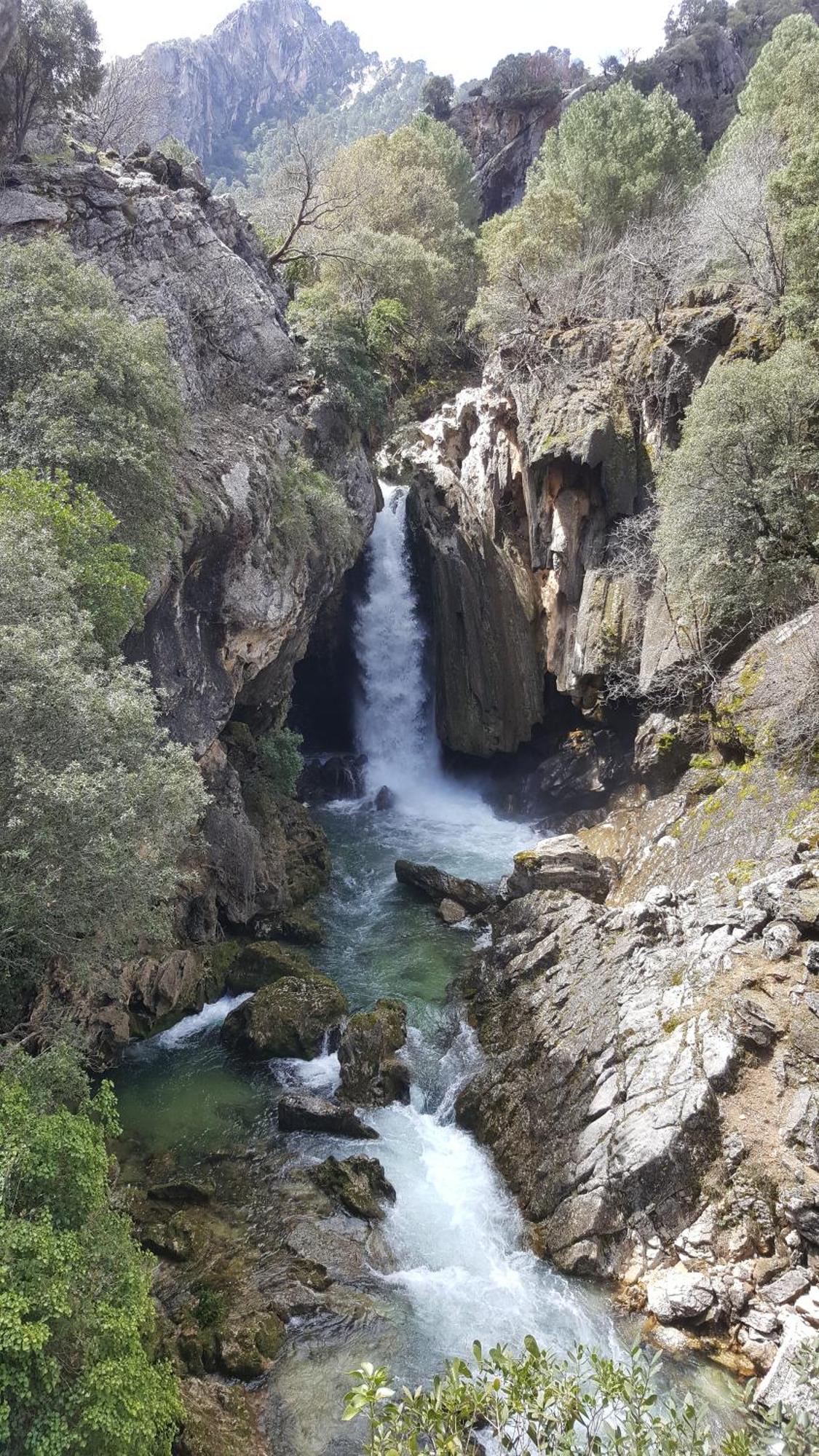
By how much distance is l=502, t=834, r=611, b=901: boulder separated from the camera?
19000 millimetres

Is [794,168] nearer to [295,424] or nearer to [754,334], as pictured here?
[754,334]

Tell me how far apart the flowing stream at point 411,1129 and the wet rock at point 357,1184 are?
0.96 feet

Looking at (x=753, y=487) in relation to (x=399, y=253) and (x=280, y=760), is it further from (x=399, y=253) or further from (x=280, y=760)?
(x=399, y=253)

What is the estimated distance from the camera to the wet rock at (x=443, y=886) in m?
21.0

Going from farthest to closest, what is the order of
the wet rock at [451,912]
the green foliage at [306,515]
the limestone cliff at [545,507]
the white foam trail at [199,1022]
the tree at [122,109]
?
the tree at [122,109], the limestone cliff at [545,507], the green foliage at [306,515], the wet rock at [451,912], the white foam trail at [199,1022]

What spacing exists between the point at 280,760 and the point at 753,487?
15.2m

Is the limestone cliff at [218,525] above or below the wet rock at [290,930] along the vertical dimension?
above

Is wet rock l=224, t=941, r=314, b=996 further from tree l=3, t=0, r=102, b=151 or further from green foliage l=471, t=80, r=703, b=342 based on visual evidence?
green foliage l=471, t=80, r=703, b=342

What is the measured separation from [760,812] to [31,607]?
1370cm

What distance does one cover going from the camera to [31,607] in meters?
10.4

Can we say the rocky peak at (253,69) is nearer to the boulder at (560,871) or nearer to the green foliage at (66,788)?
the boulder at (560,871)

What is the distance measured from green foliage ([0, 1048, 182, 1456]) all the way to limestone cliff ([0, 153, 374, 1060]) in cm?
725

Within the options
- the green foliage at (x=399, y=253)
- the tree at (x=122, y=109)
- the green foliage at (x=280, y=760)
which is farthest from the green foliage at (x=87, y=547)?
the tree at (x=122, y=109)

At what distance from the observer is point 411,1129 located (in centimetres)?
1374
